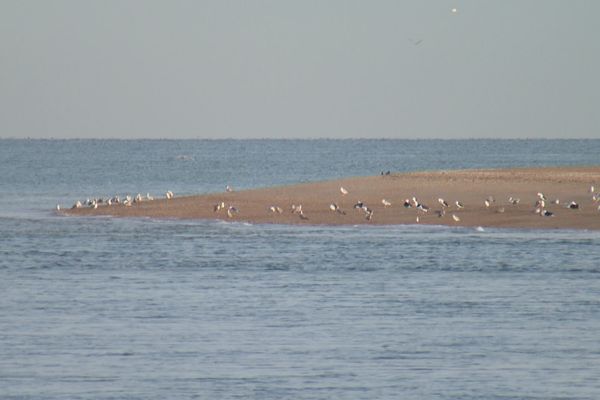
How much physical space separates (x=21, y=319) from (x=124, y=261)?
8.52 meters

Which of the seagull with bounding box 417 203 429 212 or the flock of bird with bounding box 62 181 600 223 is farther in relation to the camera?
the seagull with bounding box 417 203 429 212

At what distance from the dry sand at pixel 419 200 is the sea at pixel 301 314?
1780 millimetres

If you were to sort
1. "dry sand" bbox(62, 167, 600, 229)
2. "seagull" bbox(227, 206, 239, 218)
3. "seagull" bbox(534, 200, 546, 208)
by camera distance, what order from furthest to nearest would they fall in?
1. "seagull" bbox(227, 206, 239, 218)
2. "seagull" bbox(534, 200, 546, 208)
3. "dry sand" bbox(62, 167, 600, 229)

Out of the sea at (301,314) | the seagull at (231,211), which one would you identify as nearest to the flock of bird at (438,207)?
the seagull at (231,211)

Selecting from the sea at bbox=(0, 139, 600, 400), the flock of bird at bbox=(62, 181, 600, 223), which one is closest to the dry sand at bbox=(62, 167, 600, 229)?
the flock of bird at bbox=(62, 181, 600, 223)

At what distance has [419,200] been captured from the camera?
136 feet

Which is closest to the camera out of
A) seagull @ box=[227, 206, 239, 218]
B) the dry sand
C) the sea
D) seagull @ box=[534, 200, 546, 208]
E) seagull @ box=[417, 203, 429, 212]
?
the sea

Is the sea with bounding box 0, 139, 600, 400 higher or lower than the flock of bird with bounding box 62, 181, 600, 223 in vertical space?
lower

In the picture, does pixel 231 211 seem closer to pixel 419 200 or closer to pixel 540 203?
pixel 419 200

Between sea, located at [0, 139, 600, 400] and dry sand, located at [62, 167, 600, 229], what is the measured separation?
178 centimetres

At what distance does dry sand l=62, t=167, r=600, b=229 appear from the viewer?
36719 mm

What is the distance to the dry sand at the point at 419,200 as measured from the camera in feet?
120

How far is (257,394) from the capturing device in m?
14.7

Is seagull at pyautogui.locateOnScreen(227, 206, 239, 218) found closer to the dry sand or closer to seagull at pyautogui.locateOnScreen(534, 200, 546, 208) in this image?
the dry sand
